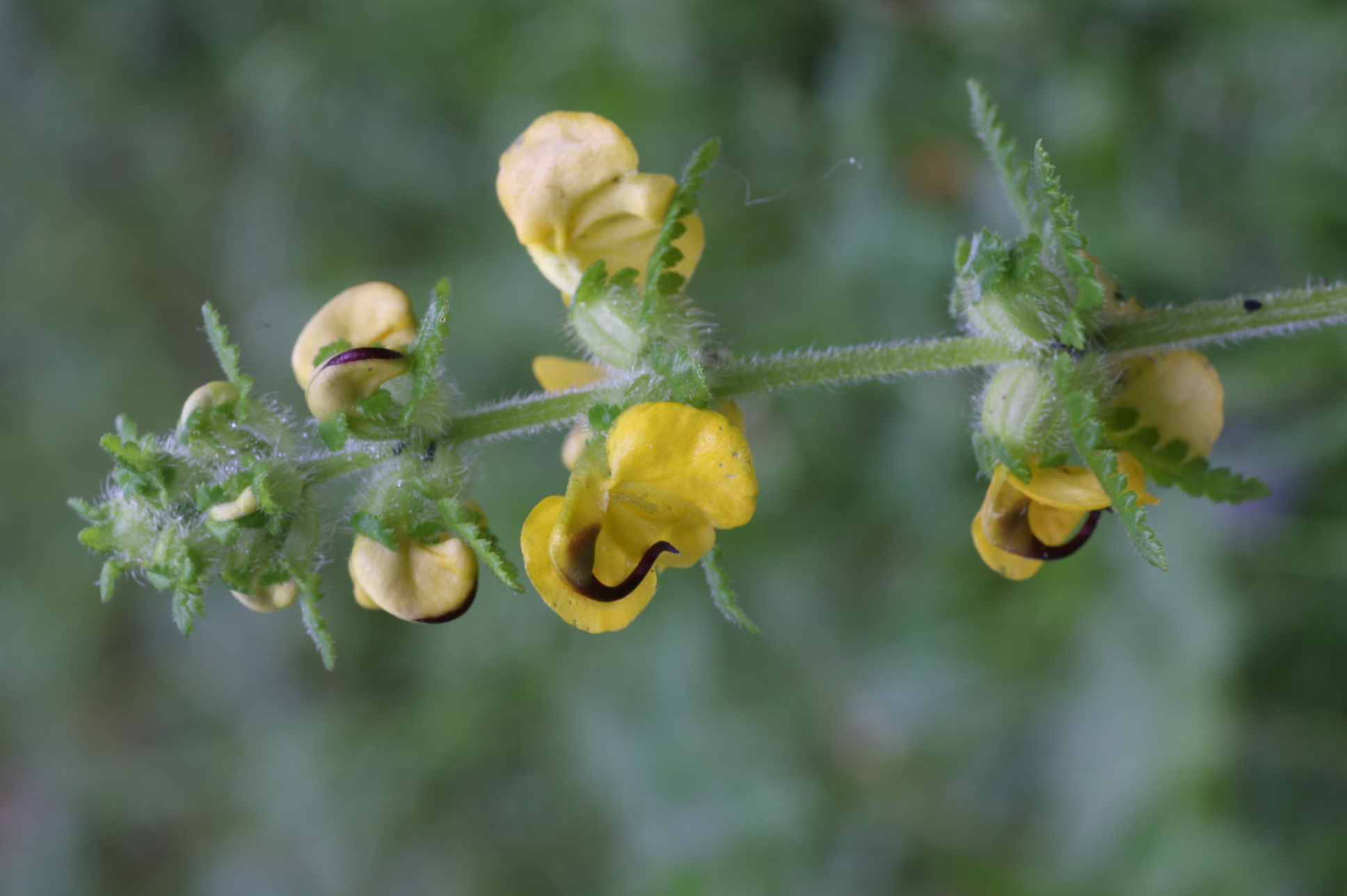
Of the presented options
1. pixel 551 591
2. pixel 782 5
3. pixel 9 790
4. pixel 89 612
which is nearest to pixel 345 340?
pixel 551 591

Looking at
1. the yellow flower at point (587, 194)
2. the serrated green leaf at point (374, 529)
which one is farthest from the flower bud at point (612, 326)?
the serrated green leaf at point (374, 529)

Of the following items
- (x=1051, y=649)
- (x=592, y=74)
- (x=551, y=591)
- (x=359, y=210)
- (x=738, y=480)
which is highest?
(x=359, y=210)

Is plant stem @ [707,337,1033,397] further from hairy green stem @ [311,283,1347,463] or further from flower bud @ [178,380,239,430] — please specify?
flower bud @ [178,380,239,430]

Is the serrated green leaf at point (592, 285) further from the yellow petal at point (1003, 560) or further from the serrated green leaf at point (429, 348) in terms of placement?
the yellow petal at point (1003, 560)

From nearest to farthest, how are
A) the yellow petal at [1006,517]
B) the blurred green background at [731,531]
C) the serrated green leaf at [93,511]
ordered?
the serrated green leaf at [93,511], the yellow petal at [1006,517], the blurred green background at [731,531]

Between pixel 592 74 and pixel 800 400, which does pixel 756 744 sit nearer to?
pixel 800 400

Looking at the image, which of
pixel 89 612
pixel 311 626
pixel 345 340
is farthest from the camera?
pixel 89 612
